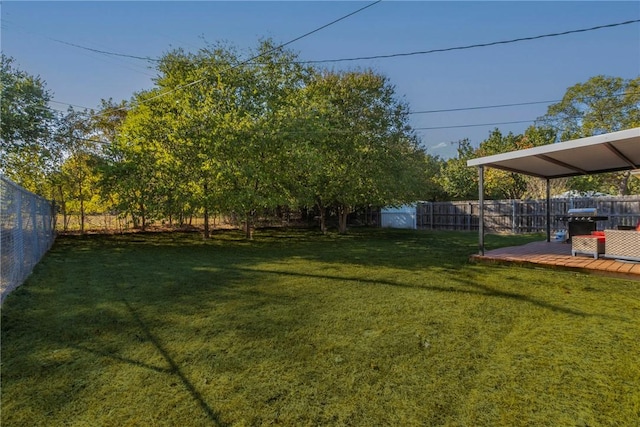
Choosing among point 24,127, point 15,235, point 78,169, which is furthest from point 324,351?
point 78,169

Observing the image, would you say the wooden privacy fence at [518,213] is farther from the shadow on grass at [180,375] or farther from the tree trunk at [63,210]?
the tree trunk at [63,210]

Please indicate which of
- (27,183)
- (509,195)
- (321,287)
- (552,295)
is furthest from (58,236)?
(509,195)

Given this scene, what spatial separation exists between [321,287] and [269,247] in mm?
5308

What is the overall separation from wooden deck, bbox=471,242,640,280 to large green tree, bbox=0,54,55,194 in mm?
Answer: 13552

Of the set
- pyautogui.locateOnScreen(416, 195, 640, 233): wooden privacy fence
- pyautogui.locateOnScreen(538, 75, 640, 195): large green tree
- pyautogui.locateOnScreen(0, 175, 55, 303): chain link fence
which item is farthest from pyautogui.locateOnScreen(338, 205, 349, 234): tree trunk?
pyautogui.locateOnScreen(538, 75, 640, 195): large green tree

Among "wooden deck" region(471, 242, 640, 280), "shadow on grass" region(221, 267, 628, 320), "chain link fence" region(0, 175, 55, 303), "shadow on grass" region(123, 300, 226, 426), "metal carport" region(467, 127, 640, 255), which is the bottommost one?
"shadow on grass" region(123, 300, 226, 426)

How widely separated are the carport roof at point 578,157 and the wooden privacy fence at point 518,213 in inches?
131

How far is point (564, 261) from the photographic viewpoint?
632cm

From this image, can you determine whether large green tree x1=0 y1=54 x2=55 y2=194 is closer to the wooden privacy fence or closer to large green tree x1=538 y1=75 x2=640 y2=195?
the wooden privacy fence

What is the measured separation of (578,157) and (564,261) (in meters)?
2.13

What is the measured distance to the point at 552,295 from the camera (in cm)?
448

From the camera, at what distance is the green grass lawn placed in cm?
203

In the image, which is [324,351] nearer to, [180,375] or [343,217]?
[180,375]

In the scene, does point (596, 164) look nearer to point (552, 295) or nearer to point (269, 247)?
point (552, 295)
